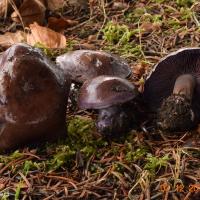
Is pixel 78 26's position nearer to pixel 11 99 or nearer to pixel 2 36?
pixel 2 36

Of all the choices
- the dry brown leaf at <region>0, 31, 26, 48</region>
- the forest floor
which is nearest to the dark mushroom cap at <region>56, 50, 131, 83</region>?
the forest floor

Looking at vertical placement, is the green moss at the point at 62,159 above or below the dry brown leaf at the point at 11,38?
below

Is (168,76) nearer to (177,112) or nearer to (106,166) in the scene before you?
(177,112)

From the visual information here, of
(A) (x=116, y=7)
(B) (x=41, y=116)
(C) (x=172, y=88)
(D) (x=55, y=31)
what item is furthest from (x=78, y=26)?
(B) (x=41, y=116)

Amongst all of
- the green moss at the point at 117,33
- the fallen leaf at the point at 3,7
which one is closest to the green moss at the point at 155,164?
the green moss at the point at 117,33

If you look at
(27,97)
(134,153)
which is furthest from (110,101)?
(27,97)

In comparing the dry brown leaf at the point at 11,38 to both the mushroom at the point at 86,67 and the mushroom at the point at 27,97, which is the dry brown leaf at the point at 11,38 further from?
the mushroom at the point at 27,97

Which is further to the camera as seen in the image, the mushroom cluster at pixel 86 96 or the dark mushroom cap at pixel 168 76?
the dark mushroom cap at pixel 168 76

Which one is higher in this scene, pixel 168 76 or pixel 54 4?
pixel 54 4
